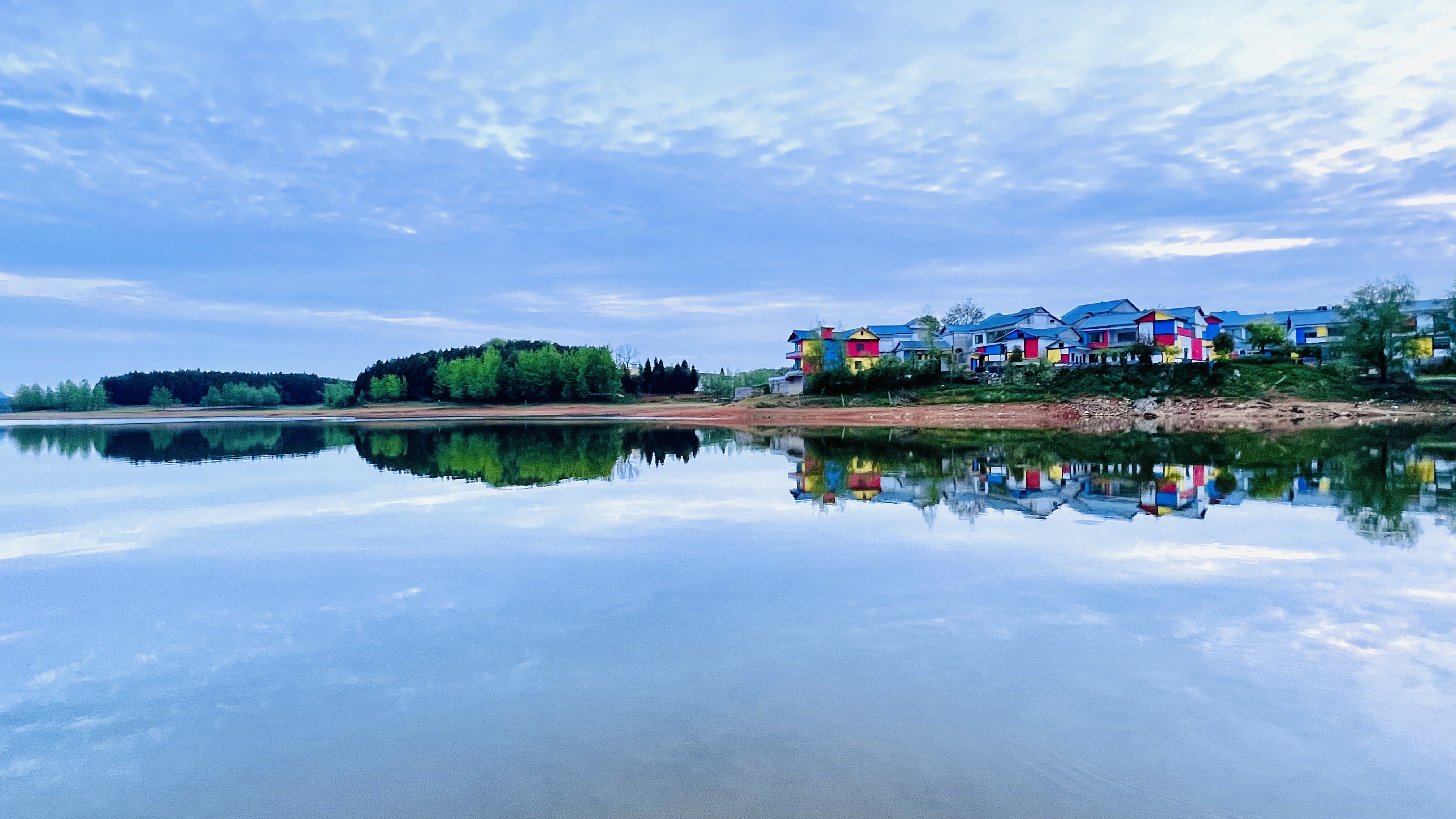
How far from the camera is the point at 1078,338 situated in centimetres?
7269

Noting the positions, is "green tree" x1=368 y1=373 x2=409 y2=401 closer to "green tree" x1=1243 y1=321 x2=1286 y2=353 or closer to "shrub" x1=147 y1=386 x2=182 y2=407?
"shrub" x1=147 y1=386 x2=182 y2=407

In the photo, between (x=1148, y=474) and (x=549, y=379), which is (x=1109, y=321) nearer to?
(x=1148, y=474)

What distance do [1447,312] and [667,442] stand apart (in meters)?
57.9

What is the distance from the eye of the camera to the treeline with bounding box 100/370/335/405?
460ft

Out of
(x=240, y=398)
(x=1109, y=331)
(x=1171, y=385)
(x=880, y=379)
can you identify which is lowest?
(x=1171, y=385)

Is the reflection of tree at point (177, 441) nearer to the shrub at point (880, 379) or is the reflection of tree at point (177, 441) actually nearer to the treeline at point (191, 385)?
the shrub at point (880, 379)

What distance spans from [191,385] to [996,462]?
515 feet

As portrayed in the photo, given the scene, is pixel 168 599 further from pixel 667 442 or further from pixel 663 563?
pixel 667 442

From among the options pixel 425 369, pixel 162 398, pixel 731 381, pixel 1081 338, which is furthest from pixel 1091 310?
pixel 162 398

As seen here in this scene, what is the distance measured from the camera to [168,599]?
10.0 metres

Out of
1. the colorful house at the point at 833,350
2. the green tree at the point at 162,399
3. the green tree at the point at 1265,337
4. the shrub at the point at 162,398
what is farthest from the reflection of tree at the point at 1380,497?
the shrub at the point at 162,398

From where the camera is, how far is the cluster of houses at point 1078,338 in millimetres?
63125

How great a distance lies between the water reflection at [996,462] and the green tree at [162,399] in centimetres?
9462

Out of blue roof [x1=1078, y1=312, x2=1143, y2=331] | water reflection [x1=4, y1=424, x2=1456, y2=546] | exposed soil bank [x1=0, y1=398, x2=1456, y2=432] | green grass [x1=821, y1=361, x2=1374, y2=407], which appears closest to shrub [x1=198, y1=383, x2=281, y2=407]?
exposed soil bank [x1=0, y1=398, x2=1456, y2=432]
